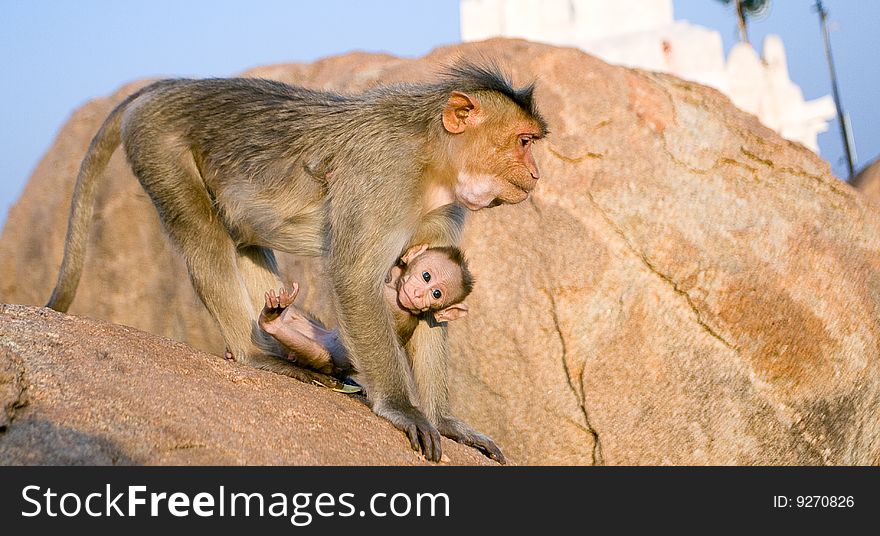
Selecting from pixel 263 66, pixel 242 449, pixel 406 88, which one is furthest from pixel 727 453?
pixel 263 66

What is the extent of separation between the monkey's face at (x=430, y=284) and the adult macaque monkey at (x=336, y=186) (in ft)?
0.53

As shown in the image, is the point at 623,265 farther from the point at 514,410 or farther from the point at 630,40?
the point at 630,40

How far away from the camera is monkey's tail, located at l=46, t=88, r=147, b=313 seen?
212 inches

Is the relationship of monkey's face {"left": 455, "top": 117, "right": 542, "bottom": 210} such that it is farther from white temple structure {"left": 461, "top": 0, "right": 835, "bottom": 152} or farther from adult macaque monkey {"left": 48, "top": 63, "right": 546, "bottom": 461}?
white temple structure {"left": 461, "top": 0, "right": 835, "bottom": 152}

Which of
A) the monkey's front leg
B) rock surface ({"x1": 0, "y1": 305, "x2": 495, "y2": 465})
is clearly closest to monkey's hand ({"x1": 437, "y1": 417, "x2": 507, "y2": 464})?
the monkey's front leg

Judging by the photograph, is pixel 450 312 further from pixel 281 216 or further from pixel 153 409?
pixel 153 409

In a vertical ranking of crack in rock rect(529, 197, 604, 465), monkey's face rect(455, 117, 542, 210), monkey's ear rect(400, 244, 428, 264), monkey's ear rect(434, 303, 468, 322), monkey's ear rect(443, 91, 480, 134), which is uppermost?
monkey's ear rect(443, 91, 480, 134)

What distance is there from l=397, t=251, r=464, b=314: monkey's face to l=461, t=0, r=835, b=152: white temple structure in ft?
46.6

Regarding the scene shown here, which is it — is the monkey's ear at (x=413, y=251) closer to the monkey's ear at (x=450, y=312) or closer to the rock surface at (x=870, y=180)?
the monkey's ear at (x=450, y=312)

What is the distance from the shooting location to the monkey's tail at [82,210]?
17.7ft

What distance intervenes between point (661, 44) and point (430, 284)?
1496 cm

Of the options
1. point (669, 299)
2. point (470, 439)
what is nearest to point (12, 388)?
point (470, 439)

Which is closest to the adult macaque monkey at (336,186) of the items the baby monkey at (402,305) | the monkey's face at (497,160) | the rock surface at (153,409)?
the monkey's face at (497,160)

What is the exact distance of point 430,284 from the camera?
4.93 meters
